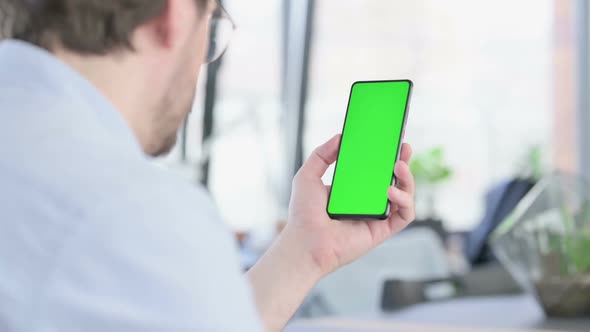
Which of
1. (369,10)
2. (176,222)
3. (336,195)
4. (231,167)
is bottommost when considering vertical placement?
(231,167)

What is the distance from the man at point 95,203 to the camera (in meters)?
0.63

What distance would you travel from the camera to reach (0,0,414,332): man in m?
0.63

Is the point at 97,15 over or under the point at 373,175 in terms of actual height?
Result: over

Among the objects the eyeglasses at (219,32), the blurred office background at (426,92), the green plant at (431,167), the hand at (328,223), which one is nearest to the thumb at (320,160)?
the hand at (328,223)

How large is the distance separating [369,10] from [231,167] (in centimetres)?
143

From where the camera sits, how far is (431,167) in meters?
6.23

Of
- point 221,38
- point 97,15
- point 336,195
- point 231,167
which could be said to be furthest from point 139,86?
point 231,167

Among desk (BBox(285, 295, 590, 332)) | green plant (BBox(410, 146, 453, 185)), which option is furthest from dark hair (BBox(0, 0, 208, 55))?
green plant (BBox(410, 146, 453, 185))

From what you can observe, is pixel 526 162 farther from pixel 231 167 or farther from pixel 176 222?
pixel 176 222

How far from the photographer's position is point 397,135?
1369mm

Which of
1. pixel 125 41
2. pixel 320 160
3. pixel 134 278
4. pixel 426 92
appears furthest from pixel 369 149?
pixel 426 92

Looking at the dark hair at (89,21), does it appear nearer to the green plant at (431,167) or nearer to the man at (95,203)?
the man at (95,203)

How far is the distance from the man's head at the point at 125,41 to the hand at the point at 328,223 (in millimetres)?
410

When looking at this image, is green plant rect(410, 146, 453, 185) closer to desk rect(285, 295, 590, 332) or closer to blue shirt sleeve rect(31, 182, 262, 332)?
desk rect(285, 295, 590, 332)
